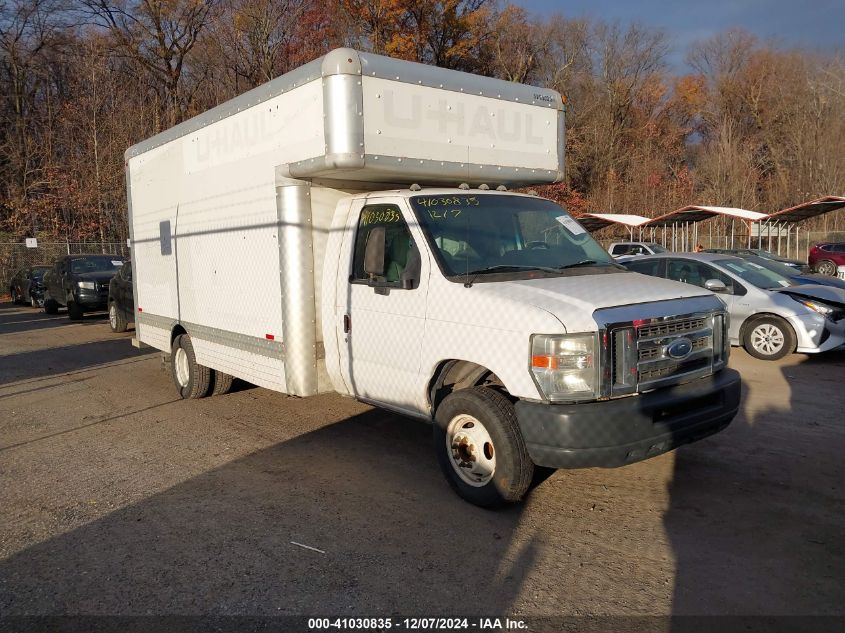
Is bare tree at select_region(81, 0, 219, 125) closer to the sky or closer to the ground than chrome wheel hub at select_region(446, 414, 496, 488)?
closer to the sky

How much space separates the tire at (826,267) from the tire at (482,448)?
28.8 meters

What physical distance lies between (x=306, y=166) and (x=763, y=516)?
13.7 ft

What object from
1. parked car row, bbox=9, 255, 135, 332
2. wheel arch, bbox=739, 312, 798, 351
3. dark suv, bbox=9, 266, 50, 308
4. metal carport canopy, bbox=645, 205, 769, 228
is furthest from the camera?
metal carport canopy, bbox=645, 205, 769, 228

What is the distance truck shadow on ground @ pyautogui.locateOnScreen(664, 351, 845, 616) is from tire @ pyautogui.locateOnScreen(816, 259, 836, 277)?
25.0 m

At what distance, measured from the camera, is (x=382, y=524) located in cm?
447

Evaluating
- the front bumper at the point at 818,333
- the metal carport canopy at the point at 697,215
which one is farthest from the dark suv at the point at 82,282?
the metal carport canopy at the point at 697,215

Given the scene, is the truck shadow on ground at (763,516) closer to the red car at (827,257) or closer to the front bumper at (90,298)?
the front bumper at (90,298)

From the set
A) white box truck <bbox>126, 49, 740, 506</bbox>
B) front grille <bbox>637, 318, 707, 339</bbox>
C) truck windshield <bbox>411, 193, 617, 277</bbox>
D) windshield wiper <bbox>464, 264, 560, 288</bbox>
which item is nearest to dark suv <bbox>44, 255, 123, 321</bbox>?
white box truck <bbox>126, 49, 740, 506</bbox>

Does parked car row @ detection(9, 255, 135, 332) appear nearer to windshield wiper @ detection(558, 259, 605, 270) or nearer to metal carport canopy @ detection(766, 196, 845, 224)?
windshield wiper @ detection(558, 259, 605, 270)

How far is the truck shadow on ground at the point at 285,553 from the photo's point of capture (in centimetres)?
356

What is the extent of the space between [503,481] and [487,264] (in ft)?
5.04

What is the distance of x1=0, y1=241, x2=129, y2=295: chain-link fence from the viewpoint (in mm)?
27766

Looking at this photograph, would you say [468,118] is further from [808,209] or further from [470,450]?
[808,209]

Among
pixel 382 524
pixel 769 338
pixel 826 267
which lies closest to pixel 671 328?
pixel 382 524
